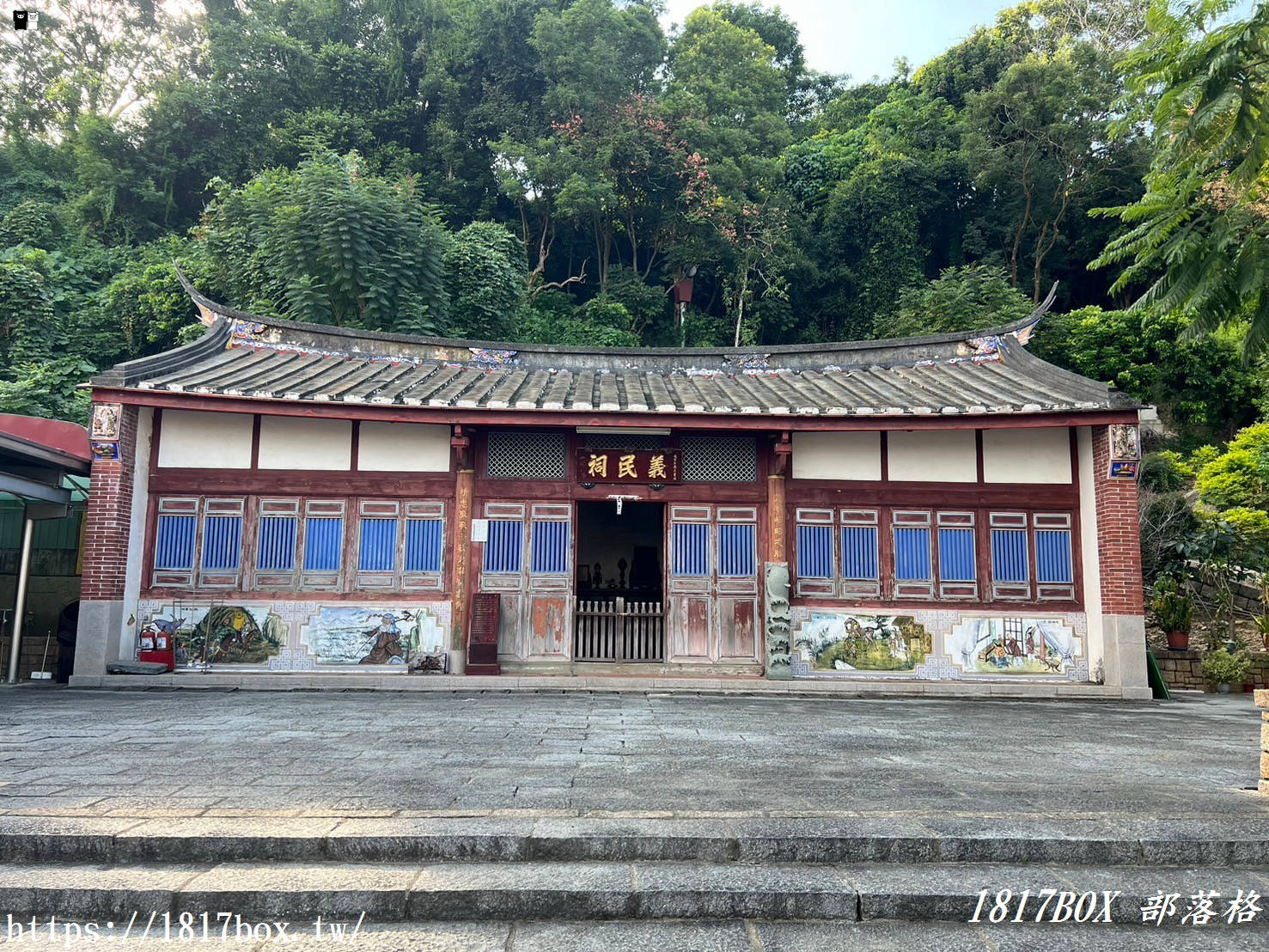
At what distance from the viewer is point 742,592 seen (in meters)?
11.8

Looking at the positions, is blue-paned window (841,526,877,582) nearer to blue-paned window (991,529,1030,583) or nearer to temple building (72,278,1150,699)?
temple building (72,278,1150,699)

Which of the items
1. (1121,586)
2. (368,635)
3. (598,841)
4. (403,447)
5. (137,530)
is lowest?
(598,841)

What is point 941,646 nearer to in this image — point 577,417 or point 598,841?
point 577,417

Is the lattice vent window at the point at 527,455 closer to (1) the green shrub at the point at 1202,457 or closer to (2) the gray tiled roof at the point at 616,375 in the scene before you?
(2) the gray tiled roof at the point at 616,375

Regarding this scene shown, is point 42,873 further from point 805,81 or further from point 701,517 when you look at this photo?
point 805,81

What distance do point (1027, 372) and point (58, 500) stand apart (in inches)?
544

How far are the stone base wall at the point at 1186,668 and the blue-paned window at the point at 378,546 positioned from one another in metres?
11.0

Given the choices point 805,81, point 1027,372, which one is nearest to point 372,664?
point 1027,372

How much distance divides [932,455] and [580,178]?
16.5 meters

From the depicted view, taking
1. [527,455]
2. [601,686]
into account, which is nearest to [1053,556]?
[601,686]

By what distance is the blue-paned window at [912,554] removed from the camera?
→ 11.7 m

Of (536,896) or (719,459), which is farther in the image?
(719,459)

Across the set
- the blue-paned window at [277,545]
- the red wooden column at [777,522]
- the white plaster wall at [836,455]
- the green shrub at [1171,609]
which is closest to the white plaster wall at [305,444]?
the blue-paned window at [277,545]

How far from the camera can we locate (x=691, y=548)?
11930 millimetres
